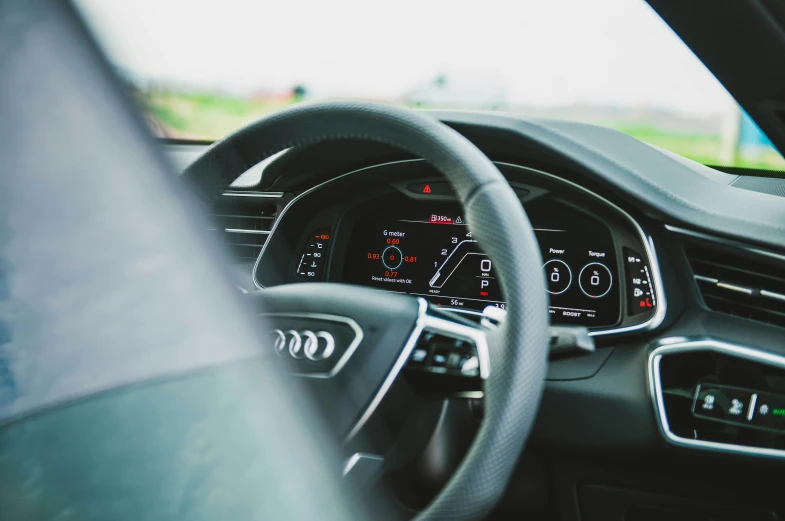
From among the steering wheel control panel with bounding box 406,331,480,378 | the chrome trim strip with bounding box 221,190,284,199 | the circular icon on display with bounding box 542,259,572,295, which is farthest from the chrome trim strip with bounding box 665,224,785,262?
the chrome trim strip with bounding box 221,190,284,199

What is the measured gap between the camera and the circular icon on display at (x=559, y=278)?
79.7 inches

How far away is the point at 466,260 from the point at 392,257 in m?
0.23

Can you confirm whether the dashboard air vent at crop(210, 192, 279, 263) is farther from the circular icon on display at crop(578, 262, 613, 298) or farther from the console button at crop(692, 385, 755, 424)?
the console button at crop(692, 385, 755, 424)

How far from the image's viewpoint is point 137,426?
35.9 inches

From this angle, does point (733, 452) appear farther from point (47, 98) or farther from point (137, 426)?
point (47, 98)

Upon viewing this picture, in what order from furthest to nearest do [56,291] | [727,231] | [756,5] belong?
1. [727,231]
2. [756,5]
3. [56,291]

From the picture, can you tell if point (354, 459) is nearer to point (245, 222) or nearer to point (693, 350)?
point (693, 350)

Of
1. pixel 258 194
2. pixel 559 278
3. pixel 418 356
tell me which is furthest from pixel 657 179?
pixel 258 194

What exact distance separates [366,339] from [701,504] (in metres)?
1.10

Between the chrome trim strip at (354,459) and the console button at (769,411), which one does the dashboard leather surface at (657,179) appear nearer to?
the console button at (769,411)

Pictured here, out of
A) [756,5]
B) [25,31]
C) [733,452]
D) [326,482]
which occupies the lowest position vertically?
[733,452]

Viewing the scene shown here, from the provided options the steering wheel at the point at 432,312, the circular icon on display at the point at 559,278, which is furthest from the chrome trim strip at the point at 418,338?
the circular icon on display at the point at 559,278

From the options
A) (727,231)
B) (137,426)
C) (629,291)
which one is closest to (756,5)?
(727,231)

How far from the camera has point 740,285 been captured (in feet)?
5.74
